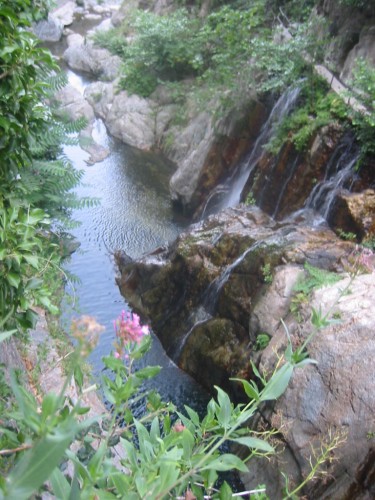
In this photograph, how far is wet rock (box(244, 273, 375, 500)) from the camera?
14.1ft

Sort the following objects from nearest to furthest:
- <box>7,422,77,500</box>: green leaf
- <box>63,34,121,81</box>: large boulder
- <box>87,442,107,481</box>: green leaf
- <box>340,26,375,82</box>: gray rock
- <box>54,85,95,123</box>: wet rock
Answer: <box>7,422,77,500</box>: green leaf → <box>87,442,107,481</box>: green leaf → <box>340,26,375,82</box>: gray rock → <box>54,85,95,123</box>: wet rock → <box>63,34,121,81</box>: large boulder

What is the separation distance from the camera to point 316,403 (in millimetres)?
4820

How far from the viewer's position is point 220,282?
7.25m

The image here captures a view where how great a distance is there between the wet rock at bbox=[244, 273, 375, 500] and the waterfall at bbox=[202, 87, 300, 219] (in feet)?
18.2

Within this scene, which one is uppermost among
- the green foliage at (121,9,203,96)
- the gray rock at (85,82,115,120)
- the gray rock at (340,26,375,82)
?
the green foliage at (121,9,203,96)

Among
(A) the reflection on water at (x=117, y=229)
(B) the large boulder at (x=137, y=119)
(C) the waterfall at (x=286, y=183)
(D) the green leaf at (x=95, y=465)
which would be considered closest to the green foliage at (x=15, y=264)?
(D) the green leaf at (x=95, y=465)

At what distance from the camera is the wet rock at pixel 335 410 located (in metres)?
4.29

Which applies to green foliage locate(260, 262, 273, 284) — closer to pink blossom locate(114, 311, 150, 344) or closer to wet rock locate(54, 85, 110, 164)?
pink blossom locate(114, 311, 150, 344)

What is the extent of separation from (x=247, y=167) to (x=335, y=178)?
344 centimetres

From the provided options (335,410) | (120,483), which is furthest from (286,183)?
(120,483)

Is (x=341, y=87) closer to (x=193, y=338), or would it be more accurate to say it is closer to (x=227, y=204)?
(x=227, y=204)

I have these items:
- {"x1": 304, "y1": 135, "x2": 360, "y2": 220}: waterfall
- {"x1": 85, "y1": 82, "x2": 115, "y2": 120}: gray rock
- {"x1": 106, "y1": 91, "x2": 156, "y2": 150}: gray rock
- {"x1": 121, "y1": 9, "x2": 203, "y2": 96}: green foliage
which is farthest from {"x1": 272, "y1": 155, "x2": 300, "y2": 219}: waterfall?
{"x1": 85, "y1": 82, "x2": 115, "y2": 120}: gray rock

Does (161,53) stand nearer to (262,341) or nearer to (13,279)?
(262,341)

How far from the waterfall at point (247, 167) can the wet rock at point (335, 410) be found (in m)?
5.55
